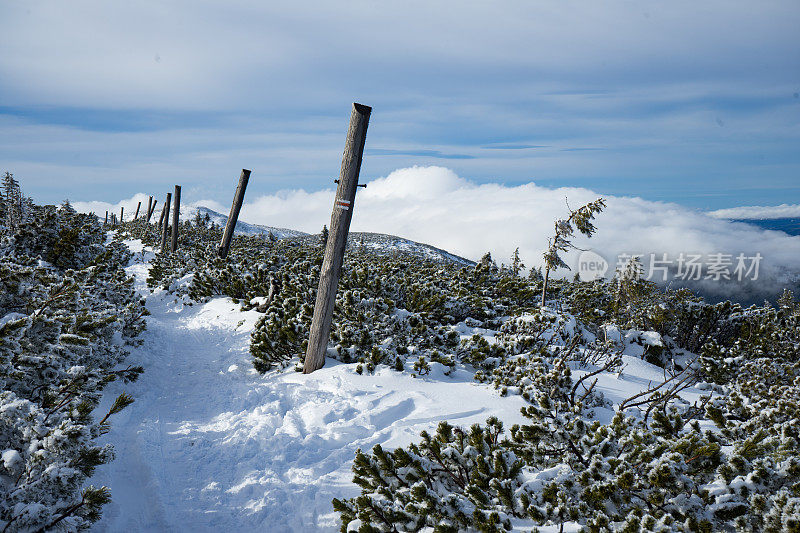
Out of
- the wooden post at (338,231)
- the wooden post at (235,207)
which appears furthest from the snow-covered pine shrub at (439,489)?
the wooden post at (235,207)

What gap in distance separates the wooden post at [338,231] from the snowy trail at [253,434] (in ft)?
1.42

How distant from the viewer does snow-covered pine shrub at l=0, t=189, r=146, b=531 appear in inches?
108

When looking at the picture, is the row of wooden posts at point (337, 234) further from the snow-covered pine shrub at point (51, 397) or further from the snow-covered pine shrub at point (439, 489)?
the snow-covered pine shrub at point (439, 489)

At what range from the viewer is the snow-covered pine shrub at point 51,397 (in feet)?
8.98

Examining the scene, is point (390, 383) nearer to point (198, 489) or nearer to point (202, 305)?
point (198, 489)

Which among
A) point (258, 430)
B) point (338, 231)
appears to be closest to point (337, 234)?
point (338, 231)

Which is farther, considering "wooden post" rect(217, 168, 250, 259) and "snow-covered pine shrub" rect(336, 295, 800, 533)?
"wooden post" rect(217, 168, 250, 259)

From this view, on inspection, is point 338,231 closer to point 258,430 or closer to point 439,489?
point 258,430

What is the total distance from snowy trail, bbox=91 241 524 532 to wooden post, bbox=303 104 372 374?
434 mm

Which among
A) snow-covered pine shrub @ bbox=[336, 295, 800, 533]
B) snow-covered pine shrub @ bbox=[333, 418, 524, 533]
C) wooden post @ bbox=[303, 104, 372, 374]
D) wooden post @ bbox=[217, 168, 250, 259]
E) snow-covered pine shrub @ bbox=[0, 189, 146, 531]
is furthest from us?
wooden post @ bbox=[217, 168, 250, 259]

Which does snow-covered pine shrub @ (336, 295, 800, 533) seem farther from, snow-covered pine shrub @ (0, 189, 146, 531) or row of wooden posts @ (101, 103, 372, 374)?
row of wooden posts @ (101, 103, 372, 374)

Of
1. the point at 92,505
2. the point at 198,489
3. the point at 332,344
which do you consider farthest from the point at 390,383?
the point at 92,505

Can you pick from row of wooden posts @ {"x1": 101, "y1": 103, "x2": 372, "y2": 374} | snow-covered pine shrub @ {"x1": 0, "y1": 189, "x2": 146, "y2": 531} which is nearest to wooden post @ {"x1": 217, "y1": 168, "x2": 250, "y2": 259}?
snow-covered pine shrub @ {"x1": 0, "y1": 189, "x2": 146, "y2": 531}

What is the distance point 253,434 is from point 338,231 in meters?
3.07
